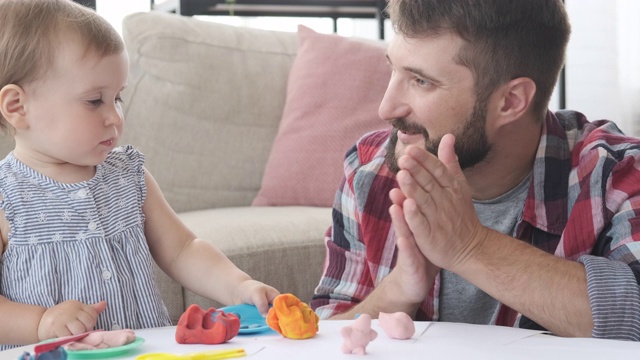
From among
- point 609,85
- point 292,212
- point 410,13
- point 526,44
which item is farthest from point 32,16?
point 609,85

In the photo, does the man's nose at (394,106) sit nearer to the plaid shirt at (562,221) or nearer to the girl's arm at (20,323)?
the plaid shirt at (562,221)

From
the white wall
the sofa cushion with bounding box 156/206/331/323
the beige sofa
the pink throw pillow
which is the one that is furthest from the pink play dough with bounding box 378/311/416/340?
the white wall

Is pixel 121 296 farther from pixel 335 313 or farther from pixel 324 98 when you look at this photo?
pixel 324 98

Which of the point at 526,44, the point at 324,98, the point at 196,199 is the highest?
the point at 526,44

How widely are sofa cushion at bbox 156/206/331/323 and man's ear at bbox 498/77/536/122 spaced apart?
2.67ft

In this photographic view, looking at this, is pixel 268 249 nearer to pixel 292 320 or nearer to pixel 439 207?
pixel 439 207

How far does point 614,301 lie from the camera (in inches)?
49.8

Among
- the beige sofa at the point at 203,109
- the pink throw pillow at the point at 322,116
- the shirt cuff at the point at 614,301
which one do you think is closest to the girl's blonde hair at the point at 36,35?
the shirt cuff at the point at 614,301

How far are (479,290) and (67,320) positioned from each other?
73cm

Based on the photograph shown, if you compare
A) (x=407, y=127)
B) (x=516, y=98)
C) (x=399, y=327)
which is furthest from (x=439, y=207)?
(x=516, y=98)

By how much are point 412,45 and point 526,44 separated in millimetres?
219

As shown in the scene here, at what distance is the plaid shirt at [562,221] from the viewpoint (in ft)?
4.21

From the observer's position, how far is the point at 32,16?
1359 millimetres

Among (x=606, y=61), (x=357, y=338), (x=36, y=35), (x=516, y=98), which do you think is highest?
(x=36, y=35)
